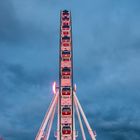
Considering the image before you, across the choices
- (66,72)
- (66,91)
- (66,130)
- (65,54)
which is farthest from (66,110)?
(65,54)

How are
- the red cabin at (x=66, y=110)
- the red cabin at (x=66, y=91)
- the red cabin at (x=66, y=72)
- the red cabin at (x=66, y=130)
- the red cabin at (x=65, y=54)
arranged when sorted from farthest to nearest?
the red cabin at (x=65, y=54), the red cabin at (x=66, y=72), the red cabin at (x=66, y=91), the red cabin at (x=66, y=110), the red cabin at (x=66, y=130)

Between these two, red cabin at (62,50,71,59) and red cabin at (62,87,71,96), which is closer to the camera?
red cabin at (62,87,71,96)

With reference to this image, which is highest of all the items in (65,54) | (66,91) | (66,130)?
(65,54)

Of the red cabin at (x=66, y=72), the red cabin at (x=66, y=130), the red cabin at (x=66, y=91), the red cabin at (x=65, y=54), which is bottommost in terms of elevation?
the red cabin at (x=66, y=130)

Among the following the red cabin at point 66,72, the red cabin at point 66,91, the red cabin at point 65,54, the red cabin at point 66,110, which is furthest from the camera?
the red cabin at point 65,54

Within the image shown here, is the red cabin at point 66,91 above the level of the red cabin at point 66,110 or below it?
above

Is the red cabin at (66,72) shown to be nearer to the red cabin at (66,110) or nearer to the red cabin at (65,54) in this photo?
the red cabin at (65,54)

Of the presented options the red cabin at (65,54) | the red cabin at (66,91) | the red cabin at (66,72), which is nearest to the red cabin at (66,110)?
the red cabin at (66,91)

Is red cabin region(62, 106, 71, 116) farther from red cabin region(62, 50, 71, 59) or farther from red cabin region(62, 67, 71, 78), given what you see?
red cabin region(62, 50, 71, 59)

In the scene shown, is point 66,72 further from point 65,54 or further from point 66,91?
point 65,54

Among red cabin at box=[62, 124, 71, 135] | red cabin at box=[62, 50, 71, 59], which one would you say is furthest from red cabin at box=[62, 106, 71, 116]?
red cabin at box=[62, 50, 71, 59]

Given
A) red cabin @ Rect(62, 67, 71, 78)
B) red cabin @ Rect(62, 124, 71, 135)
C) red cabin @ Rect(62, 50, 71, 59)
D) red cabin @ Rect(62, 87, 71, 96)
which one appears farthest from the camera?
red cabin @ Rect(62, 50, 71, 59)

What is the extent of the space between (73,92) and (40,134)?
39.9 ft

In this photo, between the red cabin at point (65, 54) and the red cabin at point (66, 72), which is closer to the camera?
the red cabin at point (66, 72)
